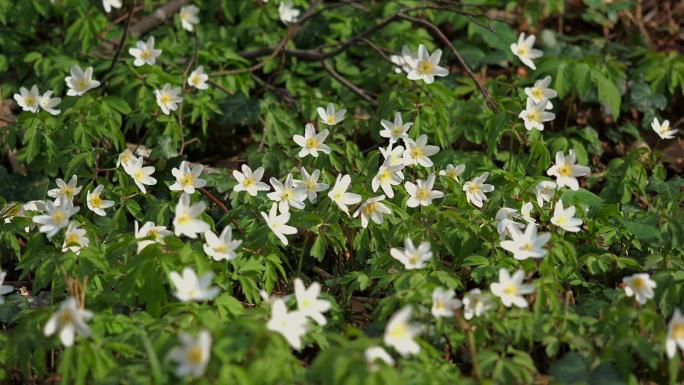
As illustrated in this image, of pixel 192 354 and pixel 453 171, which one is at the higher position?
pixel 192 354

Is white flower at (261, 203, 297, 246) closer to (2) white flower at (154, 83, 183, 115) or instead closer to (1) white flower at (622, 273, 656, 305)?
(2) white flower at (154, 83, 183, 115)

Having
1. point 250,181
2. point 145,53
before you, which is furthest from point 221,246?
point 145,53

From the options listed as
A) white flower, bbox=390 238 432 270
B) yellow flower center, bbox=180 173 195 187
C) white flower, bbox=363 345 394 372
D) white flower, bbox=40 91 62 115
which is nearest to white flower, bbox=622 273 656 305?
white flower, bbox=390 238 432 270

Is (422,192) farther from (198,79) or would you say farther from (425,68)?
(198,79)

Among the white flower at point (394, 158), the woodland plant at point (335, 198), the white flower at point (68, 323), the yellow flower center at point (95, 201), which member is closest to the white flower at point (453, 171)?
the woodland plant at point (335, 198)

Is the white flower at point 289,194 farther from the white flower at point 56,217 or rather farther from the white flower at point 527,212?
the white flower at point 527,212

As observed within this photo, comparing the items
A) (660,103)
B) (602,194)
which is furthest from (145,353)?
(660,103)

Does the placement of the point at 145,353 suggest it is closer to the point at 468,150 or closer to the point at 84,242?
the point at 84,242
